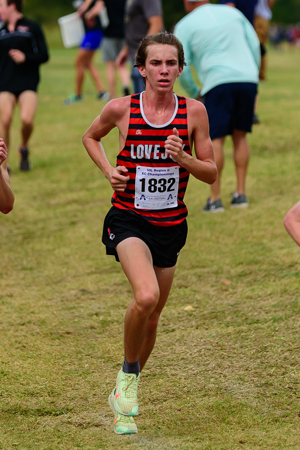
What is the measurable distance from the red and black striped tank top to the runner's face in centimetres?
14

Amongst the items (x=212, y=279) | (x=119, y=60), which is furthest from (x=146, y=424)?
(x=119, y=60)

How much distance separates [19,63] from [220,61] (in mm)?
3166

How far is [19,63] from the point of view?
9.21 m

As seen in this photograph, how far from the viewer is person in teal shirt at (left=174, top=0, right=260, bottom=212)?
23.9 feet

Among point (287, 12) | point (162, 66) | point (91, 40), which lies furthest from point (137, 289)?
point (287, 12)

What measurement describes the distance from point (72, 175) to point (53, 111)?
5.51m

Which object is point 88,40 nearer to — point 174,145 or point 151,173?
point 151,173

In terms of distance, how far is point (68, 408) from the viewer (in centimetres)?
389

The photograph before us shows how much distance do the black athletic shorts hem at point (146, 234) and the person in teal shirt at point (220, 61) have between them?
376 cm

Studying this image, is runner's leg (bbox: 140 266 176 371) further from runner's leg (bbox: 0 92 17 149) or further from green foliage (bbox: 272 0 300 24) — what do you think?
green foliage (bbox: 272 0 300 24)

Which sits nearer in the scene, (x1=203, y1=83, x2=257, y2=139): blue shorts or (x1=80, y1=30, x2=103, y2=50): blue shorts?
(x1=203, y1=83, x2=257, y2=139): blue shorts

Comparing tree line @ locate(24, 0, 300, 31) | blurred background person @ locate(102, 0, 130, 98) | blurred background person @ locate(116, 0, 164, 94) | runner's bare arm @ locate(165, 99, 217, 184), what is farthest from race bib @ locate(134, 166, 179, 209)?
tree line @ locate(24, 0, 300, 31)

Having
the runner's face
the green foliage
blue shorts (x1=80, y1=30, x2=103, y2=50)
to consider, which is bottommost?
the green foliage

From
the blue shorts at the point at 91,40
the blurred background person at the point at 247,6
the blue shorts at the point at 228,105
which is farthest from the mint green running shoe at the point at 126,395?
the blue shorts at the point at 91,40
